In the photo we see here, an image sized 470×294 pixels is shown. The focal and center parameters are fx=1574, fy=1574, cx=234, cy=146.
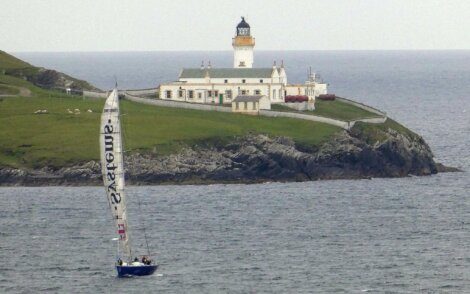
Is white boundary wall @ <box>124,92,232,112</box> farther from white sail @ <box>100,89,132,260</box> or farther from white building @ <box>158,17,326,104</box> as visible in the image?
white sail @ <box>100,89,132,260</box>

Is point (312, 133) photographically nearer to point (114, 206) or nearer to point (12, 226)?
point (12, 226)

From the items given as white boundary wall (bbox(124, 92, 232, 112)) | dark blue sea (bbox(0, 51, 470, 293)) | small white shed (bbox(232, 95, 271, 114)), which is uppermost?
small white shed (bbox(232, 95, 271, 114))

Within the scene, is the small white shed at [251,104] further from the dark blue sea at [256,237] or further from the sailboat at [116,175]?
the sailboat at [116,175]

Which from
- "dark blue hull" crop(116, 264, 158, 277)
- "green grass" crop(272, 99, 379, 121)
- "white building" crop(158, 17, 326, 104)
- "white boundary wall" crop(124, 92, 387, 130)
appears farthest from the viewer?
"white building" crop(158, 17, 326, 104)

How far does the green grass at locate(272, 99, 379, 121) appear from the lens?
184500 mm

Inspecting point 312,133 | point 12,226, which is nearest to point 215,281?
point 12,226

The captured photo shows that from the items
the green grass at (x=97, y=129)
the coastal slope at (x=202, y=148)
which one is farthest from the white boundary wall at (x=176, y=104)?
the coastal slope at (x=202, y=148)

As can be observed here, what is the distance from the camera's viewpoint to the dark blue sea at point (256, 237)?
106812mm

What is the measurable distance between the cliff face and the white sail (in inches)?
1784

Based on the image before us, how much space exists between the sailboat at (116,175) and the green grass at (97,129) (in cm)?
4911

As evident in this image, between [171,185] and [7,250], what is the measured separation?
3787cm

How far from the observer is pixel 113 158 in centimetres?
10750

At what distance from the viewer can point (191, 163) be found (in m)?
159

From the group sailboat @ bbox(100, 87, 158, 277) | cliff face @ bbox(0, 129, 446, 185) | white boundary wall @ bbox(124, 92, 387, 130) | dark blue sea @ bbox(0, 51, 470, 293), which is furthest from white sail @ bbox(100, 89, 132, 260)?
white boundary wall @ bbox(124, 92, 387, 130)
